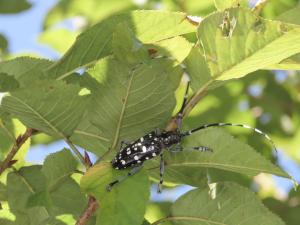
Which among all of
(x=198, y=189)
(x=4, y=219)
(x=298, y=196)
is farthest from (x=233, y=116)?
(x=4, y=219)

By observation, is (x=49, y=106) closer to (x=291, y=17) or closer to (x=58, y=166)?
(x=58, y=166)

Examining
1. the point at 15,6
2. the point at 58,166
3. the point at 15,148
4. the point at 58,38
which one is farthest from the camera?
the point at 15,6

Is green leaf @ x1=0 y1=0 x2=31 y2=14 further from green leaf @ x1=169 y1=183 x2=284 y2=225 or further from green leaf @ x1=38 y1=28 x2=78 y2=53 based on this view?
green leaf @ x1=169 y1=183 x2=284 y2=225

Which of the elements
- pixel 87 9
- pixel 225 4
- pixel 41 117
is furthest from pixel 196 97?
pixel 87 9

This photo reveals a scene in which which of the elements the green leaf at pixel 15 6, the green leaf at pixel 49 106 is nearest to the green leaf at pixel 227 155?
the green leaf at pixel 49 106

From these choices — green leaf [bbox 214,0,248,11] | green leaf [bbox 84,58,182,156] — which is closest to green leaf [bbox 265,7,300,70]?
green leaf [bbox 214,0,248,11]

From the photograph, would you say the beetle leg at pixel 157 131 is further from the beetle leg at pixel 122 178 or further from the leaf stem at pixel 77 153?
the leaf stem at pixel 77 153
